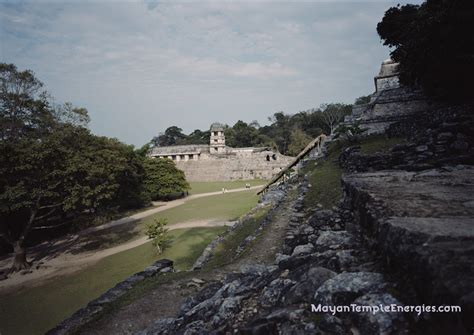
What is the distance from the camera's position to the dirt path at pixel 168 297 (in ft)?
17.8

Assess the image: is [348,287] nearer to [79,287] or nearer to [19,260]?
[79,287]

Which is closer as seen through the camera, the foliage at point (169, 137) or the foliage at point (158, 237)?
the foliage at point (158, 237)

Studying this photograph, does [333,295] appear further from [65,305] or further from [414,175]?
[65,305]

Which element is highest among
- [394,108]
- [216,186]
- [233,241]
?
[394,108]

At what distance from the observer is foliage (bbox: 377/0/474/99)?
8.40 m

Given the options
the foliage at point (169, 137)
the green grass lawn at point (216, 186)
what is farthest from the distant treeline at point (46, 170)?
the foliage at point (169, 137)

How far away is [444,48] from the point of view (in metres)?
9.21

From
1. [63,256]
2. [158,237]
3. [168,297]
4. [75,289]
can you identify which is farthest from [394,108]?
[63,256]

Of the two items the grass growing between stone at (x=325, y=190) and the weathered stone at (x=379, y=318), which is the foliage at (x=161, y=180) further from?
the weathered stone at (x=379, y=318)

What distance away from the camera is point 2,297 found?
9547mm

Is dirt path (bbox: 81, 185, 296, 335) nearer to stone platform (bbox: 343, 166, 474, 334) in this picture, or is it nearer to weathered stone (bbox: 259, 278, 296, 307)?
weathered stone (bbox: 259, 278, 296, 307)

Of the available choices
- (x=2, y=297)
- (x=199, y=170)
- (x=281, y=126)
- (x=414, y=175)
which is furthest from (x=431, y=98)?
(x=281, y=126)

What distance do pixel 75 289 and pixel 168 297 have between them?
565 cm

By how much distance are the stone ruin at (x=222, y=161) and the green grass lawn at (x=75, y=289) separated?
29.1m
